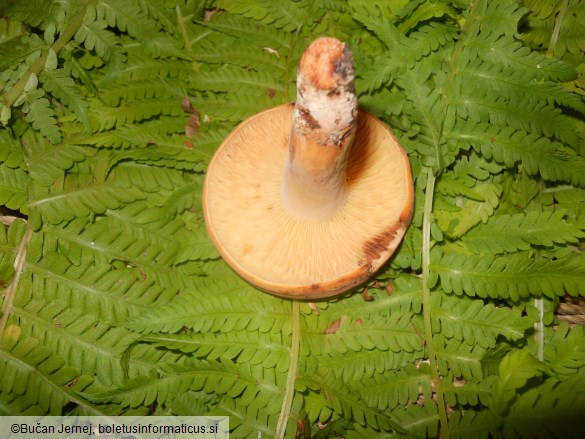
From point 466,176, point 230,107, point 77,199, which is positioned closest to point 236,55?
point 230,107

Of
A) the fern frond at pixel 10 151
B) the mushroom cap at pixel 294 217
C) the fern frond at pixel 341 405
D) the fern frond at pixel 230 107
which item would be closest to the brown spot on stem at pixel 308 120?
the mushroom cap at pixel 294 217

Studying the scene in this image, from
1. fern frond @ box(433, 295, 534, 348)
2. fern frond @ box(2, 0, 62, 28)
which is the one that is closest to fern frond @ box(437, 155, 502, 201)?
fern frond @ box(433, 295, 534, 348)

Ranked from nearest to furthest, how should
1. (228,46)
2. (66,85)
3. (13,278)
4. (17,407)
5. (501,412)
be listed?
(501,412) → (17,407) → (13,278) → (66,85) → (228,46)

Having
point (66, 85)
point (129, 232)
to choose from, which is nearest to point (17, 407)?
point (129, 232)

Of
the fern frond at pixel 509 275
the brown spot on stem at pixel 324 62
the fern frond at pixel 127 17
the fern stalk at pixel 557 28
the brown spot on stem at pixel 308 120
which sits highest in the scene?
the fern stalk at pixel 557 28

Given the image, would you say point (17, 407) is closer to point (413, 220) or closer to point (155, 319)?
point (155, 319)

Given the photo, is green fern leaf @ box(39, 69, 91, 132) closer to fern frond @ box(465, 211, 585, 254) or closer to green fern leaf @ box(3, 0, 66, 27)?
green fern leaf @ box(3, 0, 66, 27)

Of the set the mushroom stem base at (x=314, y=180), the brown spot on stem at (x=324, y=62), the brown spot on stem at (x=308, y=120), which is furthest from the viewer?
the mushroom stem base at (x=314, y=180)

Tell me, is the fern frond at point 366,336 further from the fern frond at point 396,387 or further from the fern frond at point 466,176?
the fern frond at point 466,176
